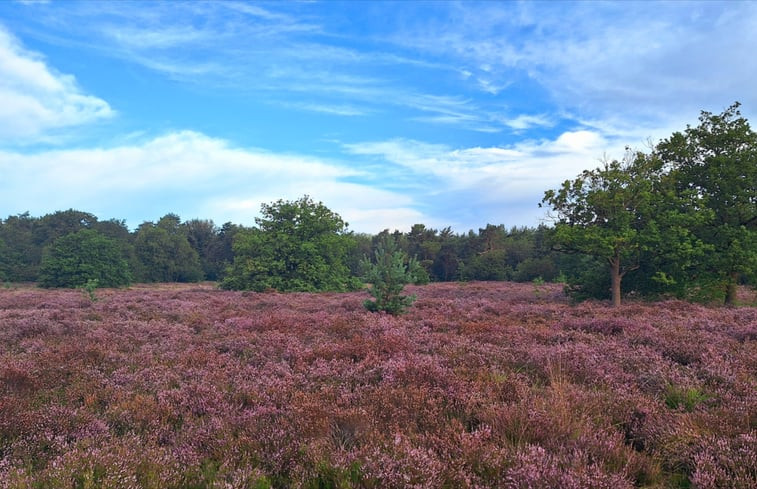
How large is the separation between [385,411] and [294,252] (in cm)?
3351

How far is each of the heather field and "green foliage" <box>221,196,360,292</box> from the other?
1002 inches

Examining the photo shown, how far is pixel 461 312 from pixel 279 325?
263 inches

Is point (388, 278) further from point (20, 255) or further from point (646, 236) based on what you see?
point (20, 255)

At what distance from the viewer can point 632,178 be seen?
1838cm

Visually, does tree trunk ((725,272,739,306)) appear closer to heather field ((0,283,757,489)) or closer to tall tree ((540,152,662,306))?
tall tree ((540,152,662,306))

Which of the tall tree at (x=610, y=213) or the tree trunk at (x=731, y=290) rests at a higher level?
the tall tree at (x=610, y=213)

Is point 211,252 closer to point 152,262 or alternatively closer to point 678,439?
point 152,262

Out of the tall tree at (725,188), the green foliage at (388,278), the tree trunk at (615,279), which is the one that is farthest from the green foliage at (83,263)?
the tall tree at (725,188)

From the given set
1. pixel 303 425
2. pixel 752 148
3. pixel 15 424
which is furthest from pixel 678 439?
pixel 752 148

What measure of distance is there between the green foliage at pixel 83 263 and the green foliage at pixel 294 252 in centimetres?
1943

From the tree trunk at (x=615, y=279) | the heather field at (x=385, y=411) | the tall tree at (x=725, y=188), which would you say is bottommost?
the heather field at (x=385, y=411)

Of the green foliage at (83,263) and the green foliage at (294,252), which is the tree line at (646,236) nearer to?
the green foliage at (294,252)

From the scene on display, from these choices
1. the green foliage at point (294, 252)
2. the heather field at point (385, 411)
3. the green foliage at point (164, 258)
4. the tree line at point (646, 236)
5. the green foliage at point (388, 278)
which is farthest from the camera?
the green foliage at point (164, 258)

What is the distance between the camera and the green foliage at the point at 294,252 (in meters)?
35.2
